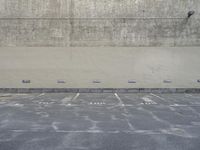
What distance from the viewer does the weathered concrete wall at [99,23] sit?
1412 cm

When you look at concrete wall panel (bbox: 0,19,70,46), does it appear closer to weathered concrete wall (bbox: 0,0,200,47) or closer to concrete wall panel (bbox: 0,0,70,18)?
weathered concrete wall (bbox: 0,0,200,47)

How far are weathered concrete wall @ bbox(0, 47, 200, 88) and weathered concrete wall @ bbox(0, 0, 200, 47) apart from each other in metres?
0.52

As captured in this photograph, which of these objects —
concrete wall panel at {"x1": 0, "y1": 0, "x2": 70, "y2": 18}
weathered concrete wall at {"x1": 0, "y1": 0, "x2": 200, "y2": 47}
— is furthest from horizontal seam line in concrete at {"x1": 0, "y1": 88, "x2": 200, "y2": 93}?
concrete wall panel at {"x1": 0, "y1": 0, "x2": 70, "y2": 18}

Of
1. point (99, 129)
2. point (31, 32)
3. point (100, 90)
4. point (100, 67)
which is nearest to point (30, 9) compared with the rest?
point (31, 32)

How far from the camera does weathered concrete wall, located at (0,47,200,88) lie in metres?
13.8

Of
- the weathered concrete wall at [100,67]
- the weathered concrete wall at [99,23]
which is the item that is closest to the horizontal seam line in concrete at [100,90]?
the weathered concrete wall at [100,67]

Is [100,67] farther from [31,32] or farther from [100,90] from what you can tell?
[31,32]

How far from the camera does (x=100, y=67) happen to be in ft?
46.0

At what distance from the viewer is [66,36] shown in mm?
14156

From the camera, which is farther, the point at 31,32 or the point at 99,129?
the point at 31,32

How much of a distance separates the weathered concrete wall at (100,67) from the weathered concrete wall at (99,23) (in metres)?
0.52

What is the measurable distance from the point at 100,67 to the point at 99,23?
2793 millimetres

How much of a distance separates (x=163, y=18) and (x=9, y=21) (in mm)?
9742

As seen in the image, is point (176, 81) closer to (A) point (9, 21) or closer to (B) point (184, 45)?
(B) point (184, 45)
